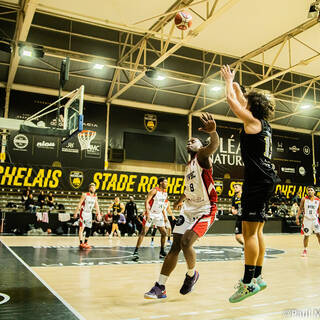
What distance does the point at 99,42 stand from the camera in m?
17.2

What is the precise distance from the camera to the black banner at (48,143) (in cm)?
1738

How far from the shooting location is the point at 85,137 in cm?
1859

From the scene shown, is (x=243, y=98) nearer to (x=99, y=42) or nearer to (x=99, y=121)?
(x=99, y=42)

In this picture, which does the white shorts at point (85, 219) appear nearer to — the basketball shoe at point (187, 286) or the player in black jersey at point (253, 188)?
the basketball shoe at point (187, 286)

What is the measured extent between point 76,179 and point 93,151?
2.21 m

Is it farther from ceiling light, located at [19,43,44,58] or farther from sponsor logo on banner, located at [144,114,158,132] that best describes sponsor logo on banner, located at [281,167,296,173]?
ceiling light, located at [19,43,44,58]

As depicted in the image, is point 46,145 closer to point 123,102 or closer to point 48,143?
point 48,143

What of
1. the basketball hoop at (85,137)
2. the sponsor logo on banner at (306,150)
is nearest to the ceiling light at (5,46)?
the basketball hoop at (85,137)

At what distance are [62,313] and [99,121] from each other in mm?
16535

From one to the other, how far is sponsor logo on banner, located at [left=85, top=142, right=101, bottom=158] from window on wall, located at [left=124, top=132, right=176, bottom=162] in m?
1.55

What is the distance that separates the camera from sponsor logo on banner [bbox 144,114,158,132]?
2045cm

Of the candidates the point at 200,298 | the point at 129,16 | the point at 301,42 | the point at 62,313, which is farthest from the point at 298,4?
the point at 62,313

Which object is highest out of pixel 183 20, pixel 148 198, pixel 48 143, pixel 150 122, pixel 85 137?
pixel 183 20

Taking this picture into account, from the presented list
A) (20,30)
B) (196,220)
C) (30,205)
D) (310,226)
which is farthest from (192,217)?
(30,205)
